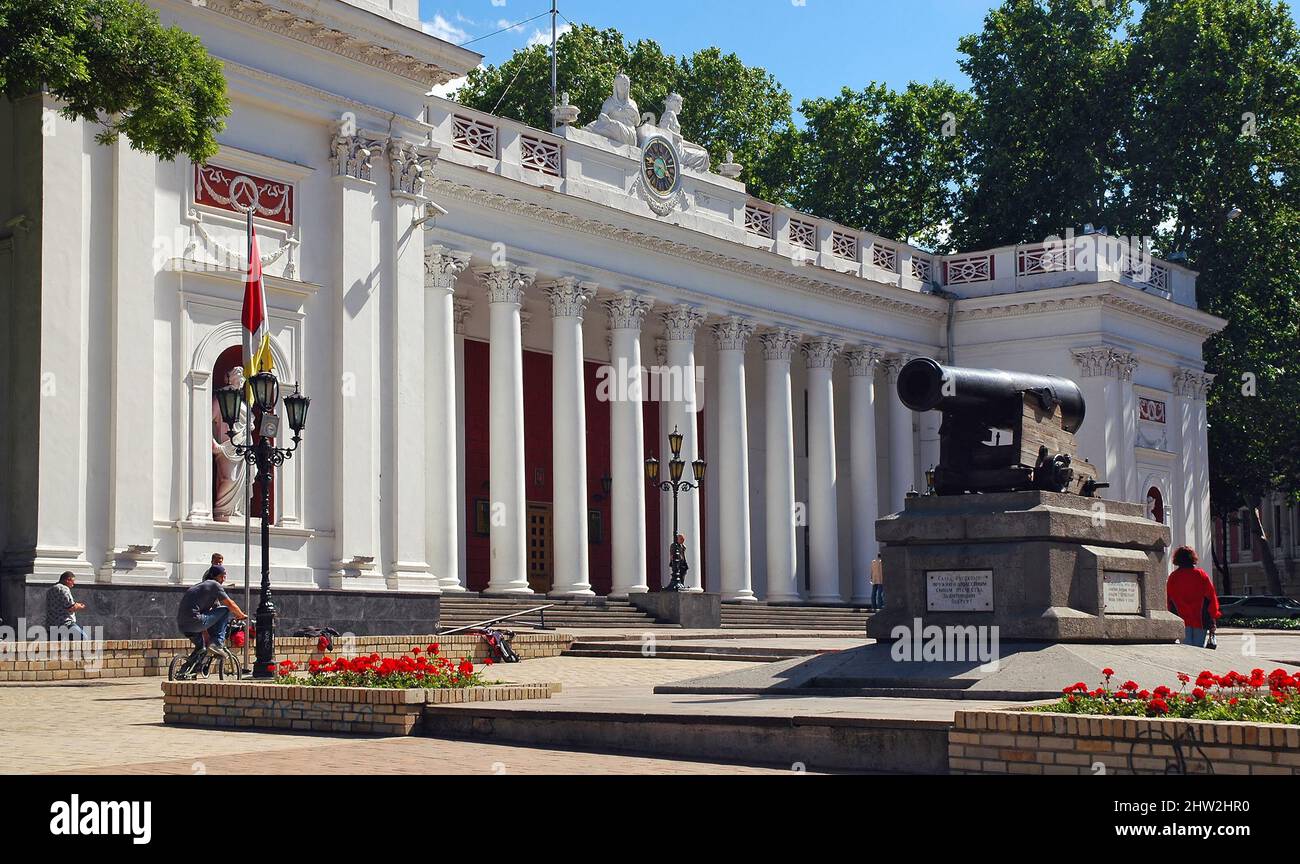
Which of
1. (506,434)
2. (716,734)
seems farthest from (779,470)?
(716,734)

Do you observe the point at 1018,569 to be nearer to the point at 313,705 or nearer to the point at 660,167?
the point at 313,705

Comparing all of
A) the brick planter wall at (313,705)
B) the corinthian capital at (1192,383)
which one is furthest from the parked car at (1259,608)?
the brick planter wall at (313,705)

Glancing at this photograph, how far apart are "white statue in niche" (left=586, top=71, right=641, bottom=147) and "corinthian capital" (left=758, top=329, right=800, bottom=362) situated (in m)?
6.72

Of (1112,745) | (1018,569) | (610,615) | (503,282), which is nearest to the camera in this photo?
(1112,745)

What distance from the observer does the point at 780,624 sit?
3653 centimetres

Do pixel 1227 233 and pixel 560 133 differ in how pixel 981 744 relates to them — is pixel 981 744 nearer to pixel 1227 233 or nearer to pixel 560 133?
pixel 560 133

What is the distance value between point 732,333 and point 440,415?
10355mm

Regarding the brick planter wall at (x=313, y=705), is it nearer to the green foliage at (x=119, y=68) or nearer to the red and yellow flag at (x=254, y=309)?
the green foliage at (x=119, y=68)

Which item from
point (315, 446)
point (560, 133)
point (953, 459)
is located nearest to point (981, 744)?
point (953, 459)

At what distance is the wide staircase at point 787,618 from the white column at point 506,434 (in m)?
5.04

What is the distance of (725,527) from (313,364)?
50.0 ft

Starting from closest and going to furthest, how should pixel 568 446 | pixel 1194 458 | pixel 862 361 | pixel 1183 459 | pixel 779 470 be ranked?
1. pixel 568 446
2. pixel 779 470
3. pixel 862 361
4. pixel 1183 459
5. pixel 1194 458

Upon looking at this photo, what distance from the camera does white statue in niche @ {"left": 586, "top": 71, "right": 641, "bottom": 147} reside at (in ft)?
119

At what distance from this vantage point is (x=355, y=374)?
26.6 meters
